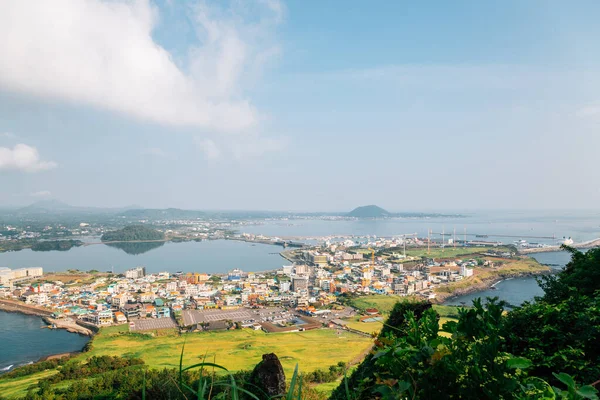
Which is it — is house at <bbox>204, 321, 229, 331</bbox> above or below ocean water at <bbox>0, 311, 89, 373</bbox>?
above

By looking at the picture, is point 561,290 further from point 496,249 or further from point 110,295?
point 496,249

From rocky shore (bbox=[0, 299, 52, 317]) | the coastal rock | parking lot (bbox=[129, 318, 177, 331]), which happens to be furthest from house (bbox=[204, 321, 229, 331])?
the coastal rock

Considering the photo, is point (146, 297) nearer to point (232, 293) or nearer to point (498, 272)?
point (232, 293)

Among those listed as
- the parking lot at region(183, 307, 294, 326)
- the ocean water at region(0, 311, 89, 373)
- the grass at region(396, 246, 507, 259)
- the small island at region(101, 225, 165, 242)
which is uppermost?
the small island at region(101, 225, 165, 242)

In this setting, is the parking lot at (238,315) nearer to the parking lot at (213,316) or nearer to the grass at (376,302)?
the parking lot at (213,316)

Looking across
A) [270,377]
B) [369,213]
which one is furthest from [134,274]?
[369,213]

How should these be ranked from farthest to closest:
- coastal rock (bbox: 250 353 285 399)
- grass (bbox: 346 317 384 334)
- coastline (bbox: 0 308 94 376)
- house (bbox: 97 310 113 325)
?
house (bbox: 97 310 113 325), grass (bbox: 346 317 384 334), coastline (bbox: 0 308 94 376), coastal rock (bbox: 250 353 285 399)

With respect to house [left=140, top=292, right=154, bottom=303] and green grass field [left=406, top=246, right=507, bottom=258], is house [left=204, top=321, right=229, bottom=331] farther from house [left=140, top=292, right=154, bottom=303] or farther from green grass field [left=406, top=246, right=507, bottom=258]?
green grass field [left=406, top=246, right=507, bottom=258]

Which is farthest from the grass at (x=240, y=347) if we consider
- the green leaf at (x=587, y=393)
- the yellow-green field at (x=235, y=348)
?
the green leaf at (x=587, y=393)
